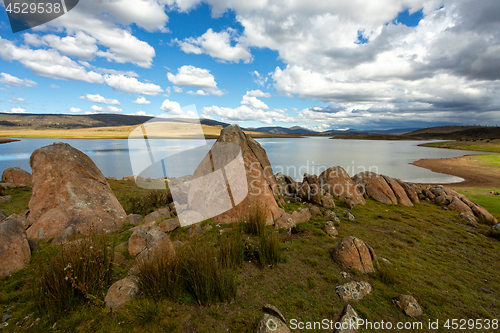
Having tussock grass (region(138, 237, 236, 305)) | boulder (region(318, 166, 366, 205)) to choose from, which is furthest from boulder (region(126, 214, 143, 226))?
boulder (region(318, 166, 366, 205))

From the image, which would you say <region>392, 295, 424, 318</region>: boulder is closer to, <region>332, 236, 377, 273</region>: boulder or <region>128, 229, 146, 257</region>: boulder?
<region>332, 236, 377, 273</region>: boulder

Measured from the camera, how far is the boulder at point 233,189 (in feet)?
27.5

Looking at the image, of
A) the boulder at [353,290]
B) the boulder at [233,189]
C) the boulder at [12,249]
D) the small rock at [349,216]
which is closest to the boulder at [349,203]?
the small rock at [349,216]

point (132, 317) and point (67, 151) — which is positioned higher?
point (67, 151)

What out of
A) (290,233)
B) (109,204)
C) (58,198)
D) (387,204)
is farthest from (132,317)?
(387,204)

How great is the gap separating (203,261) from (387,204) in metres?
13.1

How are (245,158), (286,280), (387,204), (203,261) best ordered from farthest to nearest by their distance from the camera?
(387,204) → (245,158) → (286,280) → (203,261)

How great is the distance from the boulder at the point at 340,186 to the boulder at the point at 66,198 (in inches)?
464

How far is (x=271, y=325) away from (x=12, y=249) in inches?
234

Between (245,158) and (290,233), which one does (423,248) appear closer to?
(290,233)

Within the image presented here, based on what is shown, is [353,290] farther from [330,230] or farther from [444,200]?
[444,200]

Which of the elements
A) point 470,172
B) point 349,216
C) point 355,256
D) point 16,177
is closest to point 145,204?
point 355,256

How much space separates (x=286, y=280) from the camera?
488 cm

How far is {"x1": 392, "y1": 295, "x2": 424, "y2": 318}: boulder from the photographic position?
407 centimetres
